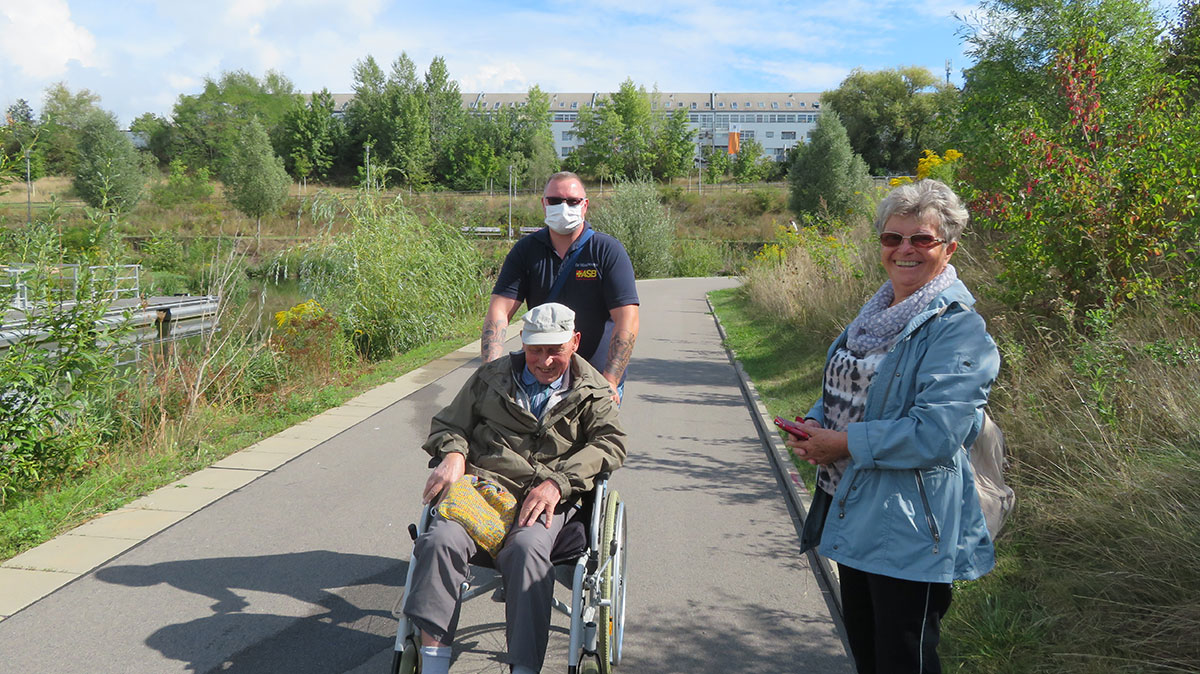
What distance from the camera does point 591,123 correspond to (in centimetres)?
7856

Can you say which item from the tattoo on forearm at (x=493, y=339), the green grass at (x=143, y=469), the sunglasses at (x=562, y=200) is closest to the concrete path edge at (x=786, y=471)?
the tattoo on forearm at (x=493, y=339)

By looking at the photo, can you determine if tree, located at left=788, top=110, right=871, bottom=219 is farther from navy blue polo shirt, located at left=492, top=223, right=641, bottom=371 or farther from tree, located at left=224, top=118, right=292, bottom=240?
navy blue polo shirt, located at left=492, top=223, right=641, bottom=371

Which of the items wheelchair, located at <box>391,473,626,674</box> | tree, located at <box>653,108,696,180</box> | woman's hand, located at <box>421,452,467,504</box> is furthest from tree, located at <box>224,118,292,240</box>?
wheelchair, located at <box>391,473,626,674</box>

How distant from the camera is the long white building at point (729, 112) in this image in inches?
4665

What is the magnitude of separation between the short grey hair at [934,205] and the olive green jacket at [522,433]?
1596 millimetres

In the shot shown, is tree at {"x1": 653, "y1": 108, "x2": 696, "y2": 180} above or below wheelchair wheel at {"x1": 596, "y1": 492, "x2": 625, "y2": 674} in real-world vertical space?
above

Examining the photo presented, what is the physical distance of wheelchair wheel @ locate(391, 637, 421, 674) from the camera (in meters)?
3.10

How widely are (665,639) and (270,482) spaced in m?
3.67

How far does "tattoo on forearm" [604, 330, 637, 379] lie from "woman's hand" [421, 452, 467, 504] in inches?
40.4

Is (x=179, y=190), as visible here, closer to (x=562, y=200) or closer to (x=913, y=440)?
(x=562, y=200)

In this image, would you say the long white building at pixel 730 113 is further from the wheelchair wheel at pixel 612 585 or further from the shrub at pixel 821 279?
the wheelchair wheel at pixel 612 585

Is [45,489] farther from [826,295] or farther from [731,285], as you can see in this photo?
[731,285]

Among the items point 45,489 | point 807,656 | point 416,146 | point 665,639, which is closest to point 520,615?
point 665,639

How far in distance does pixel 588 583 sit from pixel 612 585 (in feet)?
1.11
